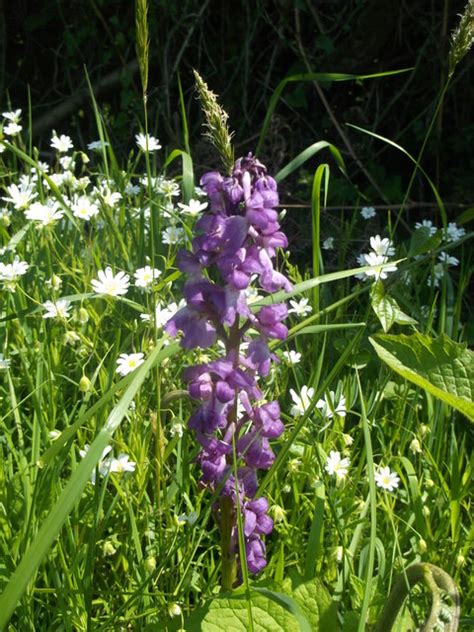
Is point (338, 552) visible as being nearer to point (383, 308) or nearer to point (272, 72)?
point (383, 308)

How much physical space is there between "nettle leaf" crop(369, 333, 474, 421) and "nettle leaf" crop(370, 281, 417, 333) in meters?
0.30

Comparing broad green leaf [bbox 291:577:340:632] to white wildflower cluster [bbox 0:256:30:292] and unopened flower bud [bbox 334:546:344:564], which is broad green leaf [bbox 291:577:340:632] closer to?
unopened flower bud [bbox 334:546:344:564]

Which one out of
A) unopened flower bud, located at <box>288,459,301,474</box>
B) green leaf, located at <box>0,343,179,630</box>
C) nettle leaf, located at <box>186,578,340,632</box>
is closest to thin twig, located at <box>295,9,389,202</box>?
unopened flower bud, located at <box>288,459,301,474</box>

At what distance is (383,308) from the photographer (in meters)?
1.69

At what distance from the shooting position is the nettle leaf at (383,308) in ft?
5.35

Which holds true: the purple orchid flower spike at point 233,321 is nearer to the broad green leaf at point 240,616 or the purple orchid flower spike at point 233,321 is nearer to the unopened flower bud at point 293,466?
the broad green leaf at point 240,616

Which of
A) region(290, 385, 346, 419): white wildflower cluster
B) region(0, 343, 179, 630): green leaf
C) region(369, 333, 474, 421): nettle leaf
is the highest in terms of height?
region(290, 385, 346, 419): white wildflower cluster

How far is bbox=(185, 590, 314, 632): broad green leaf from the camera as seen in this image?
1312 millimetres

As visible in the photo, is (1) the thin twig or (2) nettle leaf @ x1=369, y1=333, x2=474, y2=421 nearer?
(2) nettle leaf @ x1=369, y1=333, x2=474, y2=421

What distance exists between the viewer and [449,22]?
3965mm

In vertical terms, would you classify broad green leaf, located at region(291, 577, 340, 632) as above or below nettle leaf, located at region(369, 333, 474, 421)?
below

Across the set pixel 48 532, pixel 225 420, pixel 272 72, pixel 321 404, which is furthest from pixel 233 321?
pixel 272 72

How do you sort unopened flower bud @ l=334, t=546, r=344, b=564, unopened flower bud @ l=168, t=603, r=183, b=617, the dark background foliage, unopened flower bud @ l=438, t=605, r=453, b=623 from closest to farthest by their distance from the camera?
unopened flower bud @ l=438, t=605, r=453, b=623 → unopened flower bud @ l=168, t=603, r=183, b=617 → unopened flower bud @ l=334, t=546, r=344, b=564 → the dark background foliage

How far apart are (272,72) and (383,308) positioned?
3.05m
